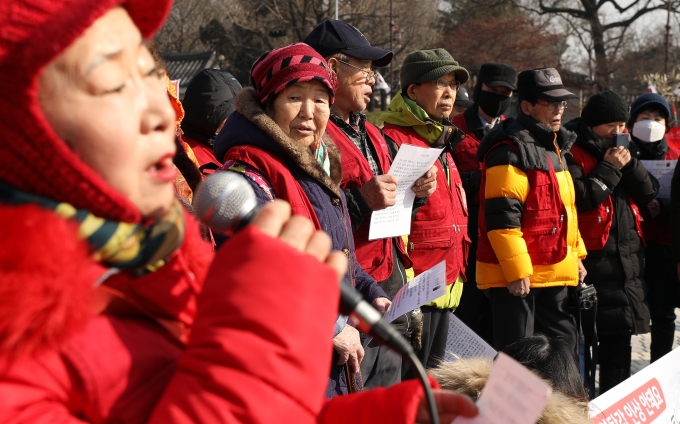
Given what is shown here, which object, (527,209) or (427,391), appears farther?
(527,209)

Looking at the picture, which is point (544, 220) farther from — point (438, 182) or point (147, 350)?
point (147, 350)

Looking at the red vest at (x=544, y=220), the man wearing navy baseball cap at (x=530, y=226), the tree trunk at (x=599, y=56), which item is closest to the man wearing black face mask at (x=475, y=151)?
the man wearing navy baseball cap at (x=530, y=226)

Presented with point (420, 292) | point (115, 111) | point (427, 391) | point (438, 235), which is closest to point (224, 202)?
point (115, 111)

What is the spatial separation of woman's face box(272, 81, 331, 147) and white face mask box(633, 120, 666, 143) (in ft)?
12.3

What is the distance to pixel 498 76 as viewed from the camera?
233 inches

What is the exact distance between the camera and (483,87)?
19.3 ft

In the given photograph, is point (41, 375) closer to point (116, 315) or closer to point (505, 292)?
point (116, 315)

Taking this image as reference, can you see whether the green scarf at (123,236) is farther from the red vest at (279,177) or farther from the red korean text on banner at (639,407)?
the red korean text on banner at (639,407)

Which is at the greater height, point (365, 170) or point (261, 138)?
point (261, 138)

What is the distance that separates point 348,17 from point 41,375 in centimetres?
3175

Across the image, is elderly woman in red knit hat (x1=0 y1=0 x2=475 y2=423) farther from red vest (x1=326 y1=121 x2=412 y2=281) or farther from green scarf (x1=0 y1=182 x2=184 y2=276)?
red vest (x1=326 y1=121 x2=412 y2=281)

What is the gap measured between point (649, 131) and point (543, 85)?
1.74 meters

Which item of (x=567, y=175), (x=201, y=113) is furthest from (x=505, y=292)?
(x=201, y=113)

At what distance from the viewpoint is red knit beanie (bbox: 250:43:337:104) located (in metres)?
2.75
